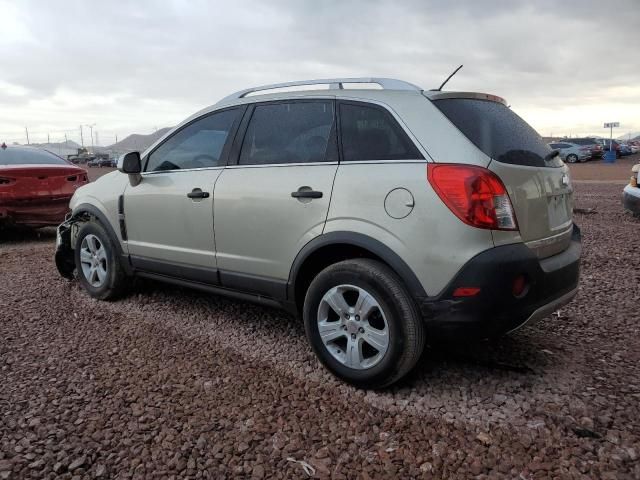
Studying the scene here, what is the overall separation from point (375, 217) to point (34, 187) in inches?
247

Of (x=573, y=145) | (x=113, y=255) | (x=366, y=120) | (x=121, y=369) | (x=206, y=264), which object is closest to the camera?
(x=366, y=120)

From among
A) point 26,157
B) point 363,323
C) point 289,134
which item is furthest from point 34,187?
point 363,323

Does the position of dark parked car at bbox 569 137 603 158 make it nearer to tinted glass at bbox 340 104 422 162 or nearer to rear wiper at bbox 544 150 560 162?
rear wiper at bbox 544 150 560 162

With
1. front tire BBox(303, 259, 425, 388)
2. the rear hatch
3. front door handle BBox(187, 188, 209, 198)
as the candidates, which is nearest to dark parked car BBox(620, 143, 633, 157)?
the rear hatch

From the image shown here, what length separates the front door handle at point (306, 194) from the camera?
3.18 meters

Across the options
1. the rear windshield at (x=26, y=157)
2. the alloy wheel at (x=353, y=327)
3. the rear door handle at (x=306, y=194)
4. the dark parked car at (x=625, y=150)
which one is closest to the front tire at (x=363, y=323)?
the alloy wheel at (x=353, y=327)

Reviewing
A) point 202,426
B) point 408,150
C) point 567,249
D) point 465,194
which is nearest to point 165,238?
point 202,426

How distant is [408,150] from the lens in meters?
2.92

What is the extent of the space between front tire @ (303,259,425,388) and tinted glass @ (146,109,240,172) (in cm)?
141

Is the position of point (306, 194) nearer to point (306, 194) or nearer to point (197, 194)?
point (306, 194)

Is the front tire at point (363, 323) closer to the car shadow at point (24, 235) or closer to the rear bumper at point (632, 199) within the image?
the car shadow at point (24, 235)

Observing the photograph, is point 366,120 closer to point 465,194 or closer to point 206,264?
point 465,194

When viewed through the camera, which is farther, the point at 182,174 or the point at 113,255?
the point at 113,255

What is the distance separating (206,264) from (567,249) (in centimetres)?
240
